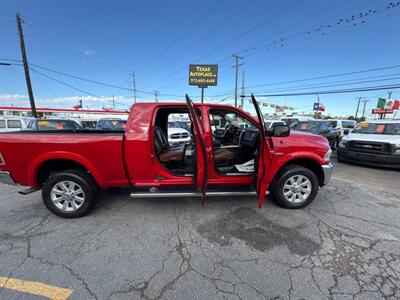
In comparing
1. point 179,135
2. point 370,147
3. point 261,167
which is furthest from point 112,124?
point 370,147

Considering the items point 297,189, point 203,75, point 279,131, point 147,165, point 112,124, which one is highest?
point 203,75

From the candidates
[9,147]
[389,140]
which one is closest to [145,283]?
[9,147]

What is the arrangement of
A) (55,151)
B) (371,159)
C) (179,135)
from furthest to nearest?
1. (179,135)
2. (371,159)
3. (55,151)

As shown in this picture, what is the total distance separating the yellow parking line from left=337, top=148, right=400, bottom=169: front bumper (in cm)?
836

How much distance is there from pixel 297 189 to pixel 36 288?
3654mm

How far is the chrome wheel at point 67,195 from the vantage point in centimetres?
309

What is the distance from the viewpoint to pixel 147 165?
10.3ft

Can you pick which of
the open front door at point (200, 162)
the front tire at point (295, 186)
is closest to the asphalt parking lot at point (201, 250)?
the front tire at point (295, 186)

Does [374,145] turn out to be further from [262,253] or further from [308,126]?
[262,253]

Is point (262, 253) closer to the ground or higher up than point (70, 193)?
closer to the ground

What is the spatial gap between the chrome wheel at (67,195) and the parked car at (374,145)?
8.24 meters

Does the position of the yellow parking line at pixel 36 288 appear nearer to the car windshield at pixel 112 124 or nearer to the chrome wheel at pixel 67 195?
the chrome wheel at pixel 67 195

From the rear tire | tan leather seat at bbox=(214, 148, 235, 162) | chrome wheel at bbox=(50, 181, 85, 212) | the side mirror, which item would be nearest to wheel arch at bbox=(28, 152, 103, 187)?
the rear tire

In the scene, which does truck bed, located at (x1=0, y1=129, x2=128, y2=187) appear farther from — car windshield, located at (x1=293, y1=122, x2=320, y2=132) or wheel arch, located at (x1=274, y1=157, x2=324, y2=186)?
car windshield, located at (x1=293, y1=122, x2=320, y2=132)
